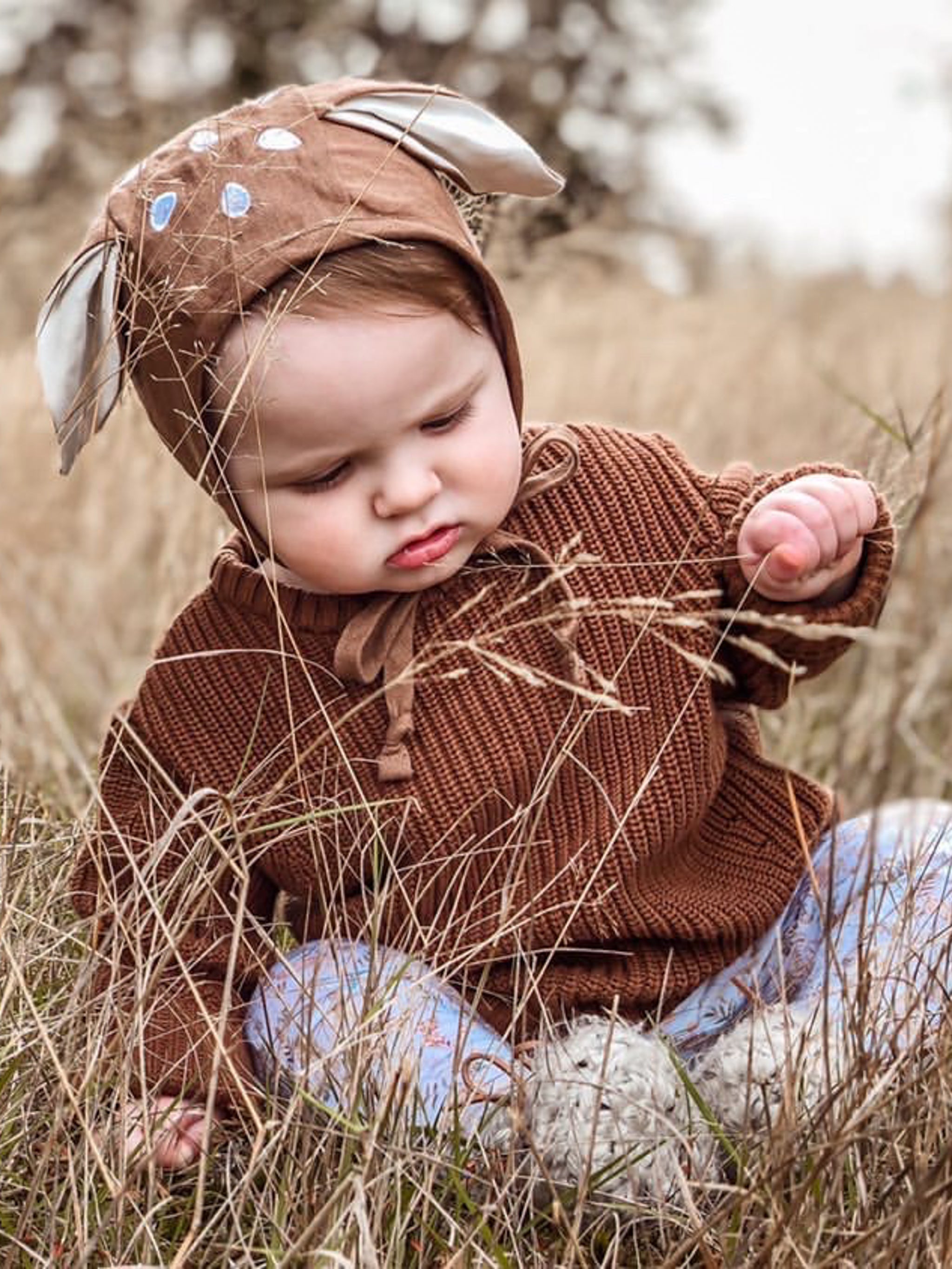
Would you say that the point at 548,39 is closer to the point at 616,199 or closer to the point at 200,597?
the point at 616,199

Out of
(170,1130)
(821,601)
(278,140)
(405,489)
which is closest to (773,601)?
(821,601)

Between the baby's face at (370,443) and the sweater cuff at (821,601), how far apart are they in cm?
25

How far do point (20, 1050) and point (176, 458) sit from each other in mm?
648

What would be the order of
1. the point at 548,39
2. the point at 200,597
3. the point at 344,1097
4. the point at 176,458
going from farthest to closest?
the point at 548,39 < the point at 200,597 < the point at 176,458 < the point at 344,1097

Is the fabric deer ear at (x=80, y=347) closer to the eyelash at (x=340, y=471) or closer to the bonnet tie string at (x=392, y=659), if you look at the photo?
the eyelash at (x=340, y=471)

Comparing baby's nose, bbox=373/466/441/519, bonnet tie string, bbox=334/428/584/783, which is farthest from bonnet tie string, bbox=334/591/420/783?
baby's nose, bbox=373/466/441/519

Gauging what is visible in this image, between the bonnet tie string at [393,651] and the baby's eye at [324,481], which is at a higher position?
the baby's eye at [324,481]

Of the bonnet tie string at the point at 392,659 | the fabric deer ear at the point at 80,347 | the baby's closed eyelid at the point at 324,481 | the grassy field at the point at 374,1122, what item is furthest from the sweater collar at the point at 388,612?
the grassy field at the point at 374,1122

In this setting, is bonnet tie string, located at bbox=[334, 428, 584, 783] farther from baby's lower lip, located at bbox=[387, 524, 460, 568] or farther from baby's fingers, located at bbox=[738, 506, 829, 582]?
baby's fingers, located at bbox=[738, 506, 829, 582]

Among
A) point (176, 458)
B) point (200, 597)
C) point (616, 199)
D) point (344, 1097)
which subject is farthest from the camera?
point (616, 199)

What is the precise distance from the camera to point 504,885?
1.67 m

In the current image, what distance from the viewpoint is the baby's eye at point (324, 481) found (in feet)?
5.62

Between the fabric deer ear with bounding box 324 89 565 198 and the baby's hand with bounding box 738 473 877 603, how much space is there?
44 cm

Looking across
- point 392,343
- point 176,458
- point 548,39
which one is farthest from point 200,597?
point 548,39
